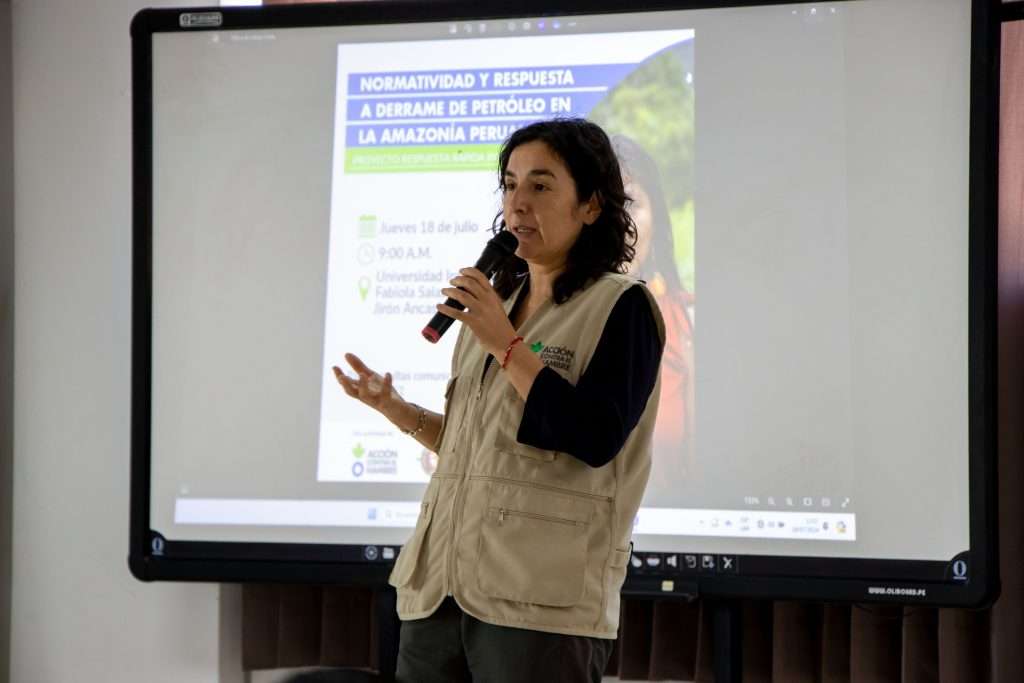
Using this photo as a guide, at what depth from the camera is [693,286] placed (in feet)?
8.31

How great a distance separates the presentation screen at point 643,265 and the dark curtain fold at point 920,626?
173 millimetres

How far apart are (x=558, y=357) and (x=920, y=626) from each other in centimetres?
146

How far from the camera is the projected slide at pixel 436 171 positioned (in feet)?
8.42

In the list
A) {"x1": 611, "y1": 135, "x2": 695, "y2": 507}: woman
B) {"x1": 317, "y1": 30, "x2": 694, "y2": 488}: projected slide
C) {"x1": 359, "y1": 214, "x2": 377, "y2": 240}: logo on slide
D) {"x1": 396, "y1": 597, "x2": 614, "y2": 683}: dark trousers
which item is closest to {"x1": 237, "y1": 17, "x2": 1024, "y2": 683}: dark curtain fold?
{"x1": 611, "y1": 135, "x2": 695, "y2": 507}: woman

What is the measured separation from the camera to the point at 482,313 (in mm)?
1443

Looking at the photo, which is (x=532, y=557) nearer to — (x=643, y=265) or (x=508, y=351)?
(x=508, y=351)

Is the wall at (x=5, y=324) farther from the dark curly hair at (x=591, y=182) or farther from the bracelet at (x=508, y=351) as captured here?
the bracelet at (x=508, y=351)

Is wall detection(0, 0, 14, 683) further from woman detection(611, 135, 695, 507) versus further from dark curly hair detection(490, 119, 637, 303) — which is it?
dark curly hair detection(490, 119, 637, 303)

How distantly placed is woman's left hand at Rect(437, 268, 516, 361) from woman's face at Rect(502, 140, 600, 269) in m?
0.14

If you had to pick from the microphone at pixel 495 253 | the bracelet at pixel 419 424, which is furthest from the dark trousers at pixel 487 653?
the microphone at pixel 495 253

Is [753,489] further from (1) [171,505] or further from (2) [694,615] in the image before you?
(1) [171,505]

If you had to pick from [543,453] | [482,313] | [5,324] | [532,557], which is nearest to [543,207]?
[482,313]

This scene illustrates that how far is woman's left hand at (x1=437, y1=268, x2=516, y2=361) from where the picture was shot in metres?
Result: 1.44

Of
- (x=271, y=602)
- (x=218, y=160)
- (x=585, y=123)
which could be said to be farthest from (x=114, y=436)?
(x=585, y=123)
